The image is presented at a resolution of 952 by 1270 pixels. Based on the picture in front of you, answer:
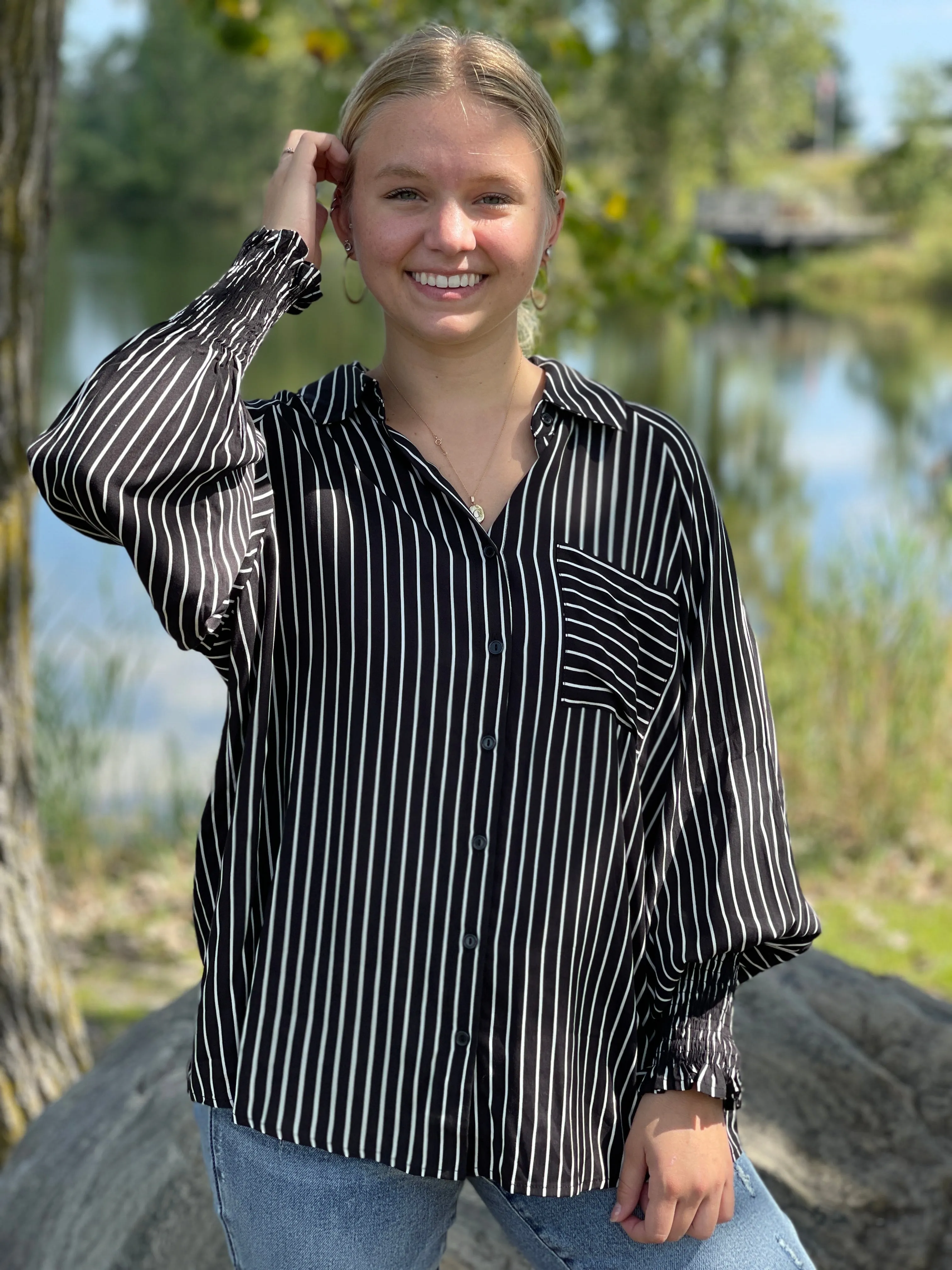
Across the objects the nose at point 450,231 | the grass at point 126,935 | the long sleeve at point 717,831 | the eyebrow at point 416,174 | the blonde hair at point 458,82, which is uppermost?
the blonde hair at point 458,82

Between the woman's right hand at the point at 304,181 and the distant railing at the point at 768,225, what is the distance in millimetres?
35180

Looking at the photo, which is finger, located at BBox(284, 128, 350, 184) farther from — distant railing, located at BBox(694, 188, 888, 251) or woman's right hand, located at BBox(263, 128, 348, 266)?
distant railing, located at BBox(694, 188, 888, 251)

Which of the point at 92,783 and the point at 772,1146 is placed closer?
the point at 772,1146

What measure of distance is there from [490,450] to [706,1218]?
0.90 metres

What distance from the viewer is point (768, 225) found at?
36.8m

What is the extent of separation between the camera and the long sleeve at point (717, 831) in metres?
1.48

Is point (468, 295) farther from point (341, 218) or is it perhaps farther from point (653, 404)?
point (653, 404)

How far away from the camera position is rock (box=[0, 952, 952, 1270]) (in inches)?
86.6

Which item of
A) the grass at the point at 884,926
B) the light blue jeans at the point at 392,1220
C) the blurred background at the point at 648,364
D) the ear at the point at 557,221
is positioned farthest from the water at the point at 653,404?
the light blue jeans at the point at 392,1220

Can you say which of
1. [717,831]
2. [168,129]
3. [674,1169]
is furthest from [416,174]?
[168,129]

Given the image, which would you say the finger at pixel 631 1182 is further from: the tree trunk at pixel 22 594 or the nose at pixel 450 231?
the tree trunk at pixel 22 594

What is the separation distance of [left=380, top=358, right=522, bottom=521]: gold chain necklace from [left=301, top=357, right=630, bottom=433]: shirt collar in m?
0.03

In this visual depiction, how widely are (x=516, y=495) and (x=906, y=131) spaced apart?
1637 inches

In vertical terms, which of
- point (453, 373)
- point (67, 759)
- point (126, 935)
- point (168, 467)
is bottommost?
point (126, 935)
